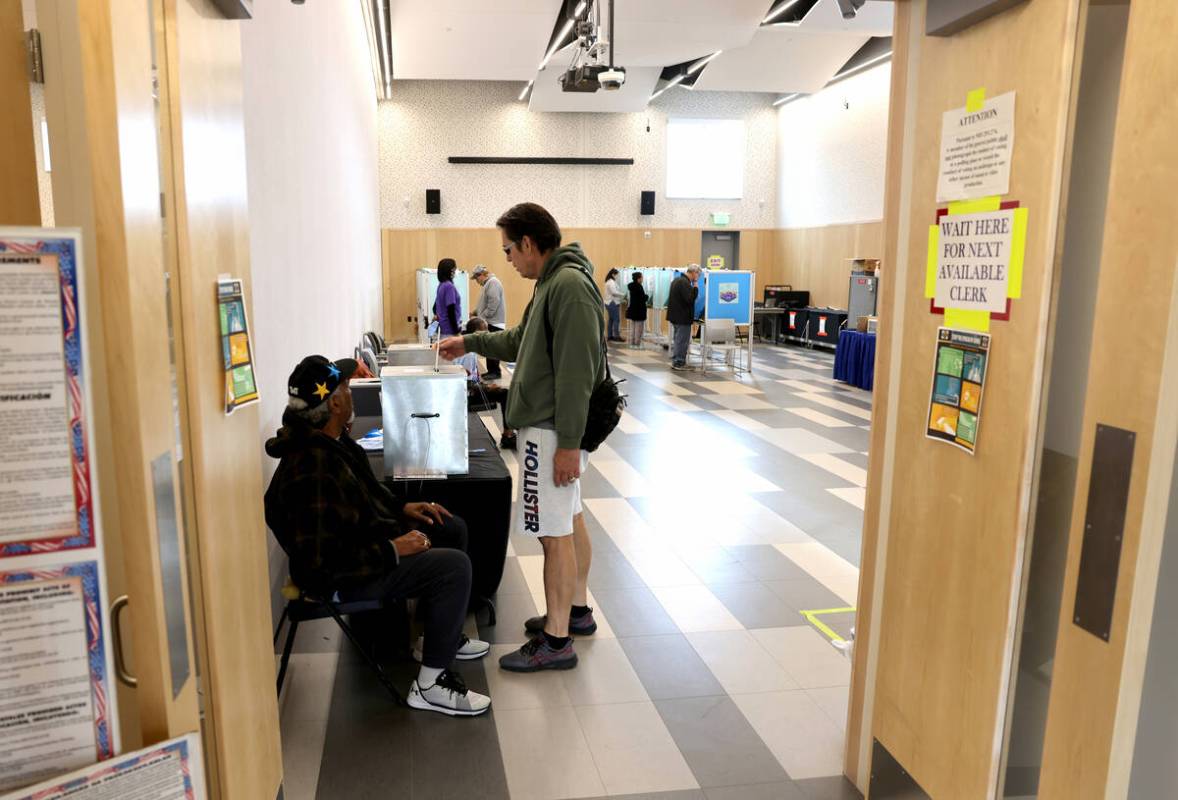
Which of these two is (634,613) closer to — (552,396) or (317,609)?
(552,396)

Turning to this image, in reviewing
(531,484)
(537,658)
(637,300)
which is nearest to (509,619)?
(537,658)

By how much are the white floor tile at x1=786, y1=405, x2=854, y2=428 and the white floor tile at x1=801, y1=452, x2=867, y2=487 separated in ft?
4.54

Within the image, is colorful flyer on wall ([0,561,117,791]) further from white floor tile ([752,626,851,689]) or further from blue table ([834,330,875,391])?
blue table ([834,330,875,391])

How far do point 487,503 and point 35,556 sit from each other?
2.32 m

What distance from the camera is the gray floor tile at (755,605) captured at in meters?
3.65

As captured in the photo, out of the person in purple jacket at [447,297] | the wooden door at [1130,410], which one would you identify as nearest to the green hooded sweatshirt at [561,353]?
the wooden door at [1130,410]

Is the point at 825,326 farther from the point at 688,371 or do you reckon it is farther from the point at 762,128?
the point at 762,128

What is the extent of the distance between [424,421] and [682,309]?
30.3 ft

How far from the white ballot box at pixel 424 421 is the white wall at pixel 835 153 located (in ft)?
41.4

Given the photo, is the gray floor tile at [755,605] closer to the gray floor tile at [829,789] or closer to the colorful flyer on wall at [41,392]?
the gray floor tile at [829,789]

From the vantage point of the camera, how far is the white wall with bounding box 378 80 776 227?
16844 millimetres

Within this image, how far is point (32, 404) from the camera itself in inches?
43.8

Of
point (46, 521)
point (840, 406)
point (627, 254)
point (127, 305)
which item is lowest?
point (840, 406)

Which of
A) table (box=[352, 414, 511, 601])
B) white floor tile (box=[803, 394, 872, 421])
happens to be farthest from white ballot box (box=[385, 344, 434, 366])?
white floor tile (box=[803, 394, 872, 421])
